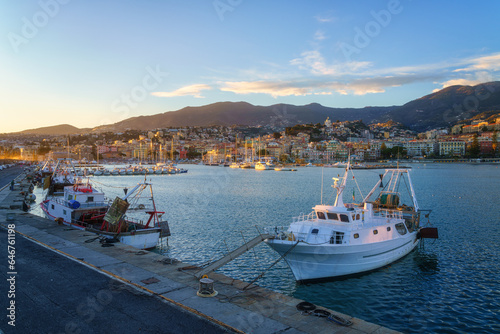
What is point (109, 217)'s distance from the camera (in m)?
19.9

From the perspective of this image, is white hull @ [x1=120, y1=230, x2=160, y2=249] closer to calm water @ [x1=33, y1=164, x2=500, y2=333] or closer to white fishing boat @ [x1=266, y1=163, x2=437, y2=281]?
calm water @ [x1=33, y1=164, x2=500, y2=333]

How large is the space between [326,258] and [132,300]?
27.4ft

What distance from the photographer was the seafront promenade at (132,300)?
857 centimetres

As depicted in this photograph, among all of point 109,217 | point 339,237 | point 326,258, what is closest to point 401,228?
point 339,237

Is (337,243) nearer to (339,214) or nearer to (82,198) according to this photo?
(339,214)

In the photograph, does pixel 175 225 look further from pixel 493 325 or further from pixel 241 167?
pixel 241 167

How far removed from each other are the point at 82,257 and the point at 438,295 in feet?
49.0

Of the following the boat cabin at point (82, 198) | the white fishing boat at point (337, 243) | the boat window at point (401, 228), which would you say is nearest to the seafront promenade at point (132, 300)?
the white fishing boat at point (337, 243)

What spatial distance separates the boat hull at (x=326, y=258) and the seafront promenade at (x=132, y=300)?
145 inches

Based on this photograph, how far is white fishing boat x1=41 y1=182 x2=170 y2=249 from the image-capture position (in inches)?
Answer: 770

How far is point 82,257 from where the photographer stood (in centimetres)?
1434

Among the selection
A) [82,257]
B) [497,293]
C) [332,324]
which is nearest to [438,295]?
[497,293]

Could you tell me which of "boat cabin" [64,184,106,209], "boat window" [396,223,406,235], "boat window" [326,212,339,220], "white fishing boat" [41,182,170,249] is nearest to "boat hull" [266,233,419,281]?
"boat window" [326,212,339,220]

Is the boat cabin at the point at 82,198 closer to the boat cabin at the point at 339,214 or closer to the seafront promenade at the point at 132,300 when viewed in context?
the seafront promenade at the point at 132,300
